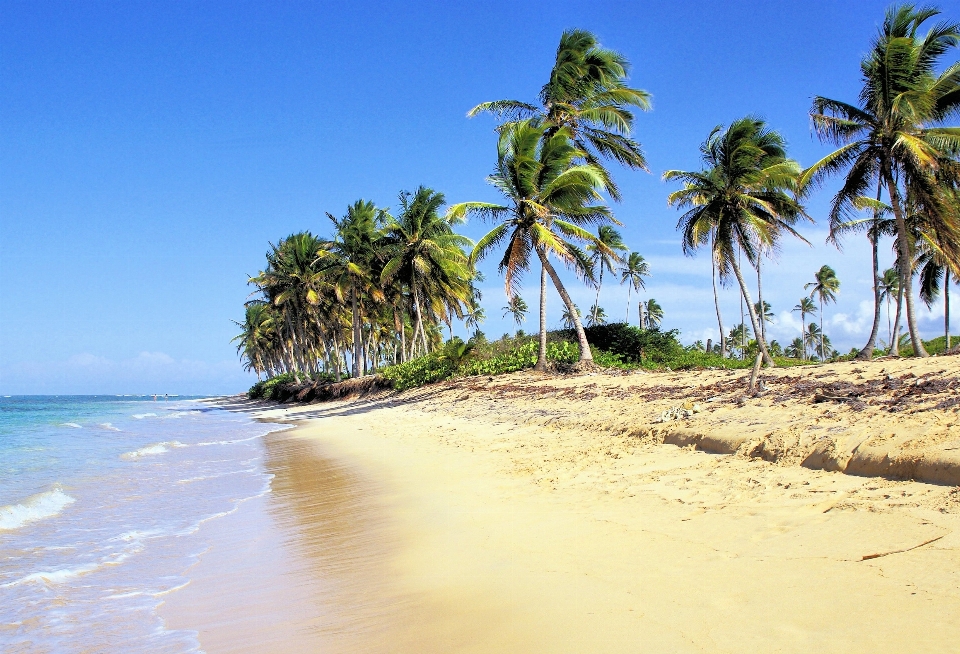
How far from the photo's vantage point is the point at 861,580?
10.6 feet

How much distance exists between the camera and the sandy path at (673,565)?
2904mm

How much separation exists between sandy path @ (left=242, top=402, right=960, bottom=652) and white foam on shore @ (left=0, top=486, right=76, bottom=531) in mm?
4468

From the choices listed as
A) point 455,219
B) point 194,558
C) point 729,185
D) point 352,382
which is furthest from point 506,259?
point 352,382

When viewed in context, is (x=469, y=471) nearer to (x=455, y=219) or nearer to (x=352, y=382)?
(x=455, y=219)

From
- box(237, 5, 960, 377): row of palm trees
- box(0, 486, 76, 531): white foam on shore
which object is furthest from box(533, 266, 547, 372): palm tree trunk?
box(0, 486, 76, 531): white foam on shore

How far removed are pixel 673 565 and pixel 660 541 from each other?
479 mm

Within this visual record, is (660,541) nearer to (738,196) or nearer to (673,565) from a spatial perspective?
(673,565)

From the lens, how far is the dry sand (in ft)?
9.90

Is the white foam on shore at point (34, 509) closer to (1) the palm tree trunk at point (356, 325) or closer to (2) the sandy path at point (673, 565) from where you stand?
(2) the sandy path at point (673, 565)

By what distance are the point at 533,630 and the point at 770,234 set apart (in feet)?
74.7

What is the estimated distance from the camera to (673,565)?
3.79 metres

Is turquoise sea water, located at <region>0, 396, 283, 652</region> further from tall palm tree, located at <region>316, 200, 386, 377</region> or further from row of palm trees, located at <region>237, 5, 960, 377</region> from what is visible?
tall palm tree, located at <region>316, 200, 386, 377</region>

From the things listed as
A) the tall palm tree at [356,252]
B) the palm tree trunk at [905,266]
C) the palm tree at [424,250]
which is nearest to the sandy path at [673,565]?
the palm tree trunk at [905,266]

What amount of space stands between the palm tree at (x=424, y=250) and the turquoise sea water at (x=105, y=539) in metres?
18.2
